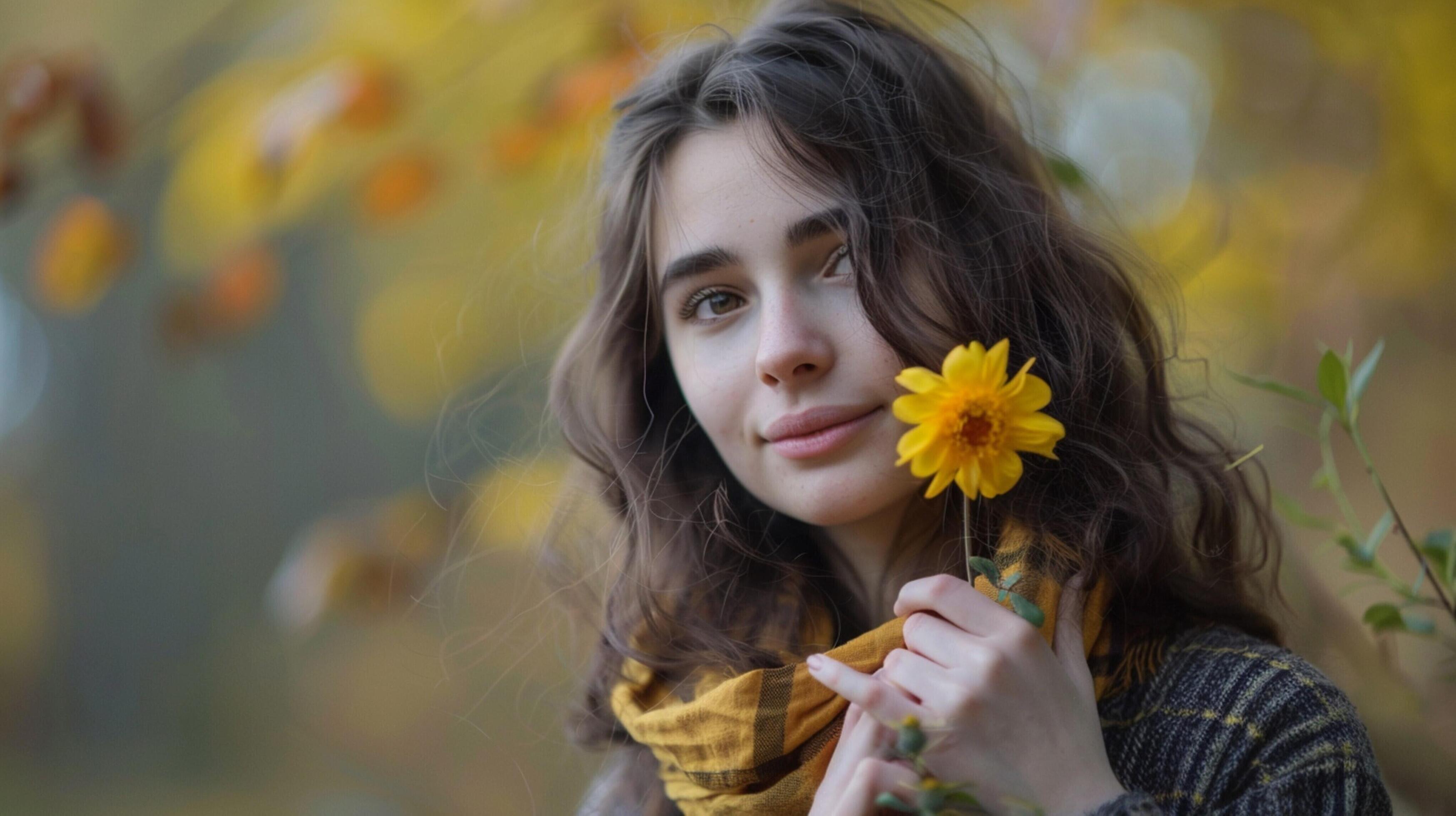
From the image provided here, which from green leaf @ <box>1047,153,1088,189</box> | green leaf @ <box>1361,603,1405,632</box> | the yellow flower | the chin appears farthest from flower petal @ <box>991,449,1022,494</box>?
green leaf @ <box>1047,153,1088,189</box>

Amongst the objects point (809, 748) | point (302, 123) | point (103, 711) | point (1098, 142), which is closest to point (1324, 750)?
point (809, 748)

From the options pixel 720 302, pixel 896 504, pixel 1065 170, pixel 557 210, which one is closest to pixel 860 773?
pixel 896 504

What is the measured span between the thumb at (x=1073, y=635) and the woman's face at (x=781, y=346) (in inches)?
6.6

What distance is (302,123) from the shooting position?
1.48 meters

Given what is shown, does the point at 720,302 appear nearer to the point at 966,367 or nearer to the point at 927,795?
the point at 966,367

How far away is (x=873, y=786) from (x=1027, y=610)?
0.56 ft

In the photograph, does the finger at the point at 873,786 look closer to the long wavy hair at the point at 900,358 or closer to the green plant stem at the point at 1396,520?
the long wavy hair at the point at 900,358

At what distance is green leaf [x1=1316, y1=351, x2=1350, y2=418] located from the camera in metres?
0.85

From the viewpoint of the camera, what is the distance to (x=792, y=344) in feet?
3.01

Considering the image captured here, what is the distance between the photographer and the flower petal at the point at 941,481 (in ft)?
2.38

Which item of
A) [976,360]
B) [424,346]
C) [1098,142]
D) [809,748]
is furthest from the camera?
[424,346]

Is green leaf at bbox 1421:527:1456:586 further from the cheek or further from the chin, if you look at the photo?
the cheek

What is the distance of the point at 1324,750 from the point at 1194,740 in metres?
0.10

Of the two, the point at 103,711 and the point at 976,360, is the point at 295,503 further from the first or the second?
the point at 976,360
